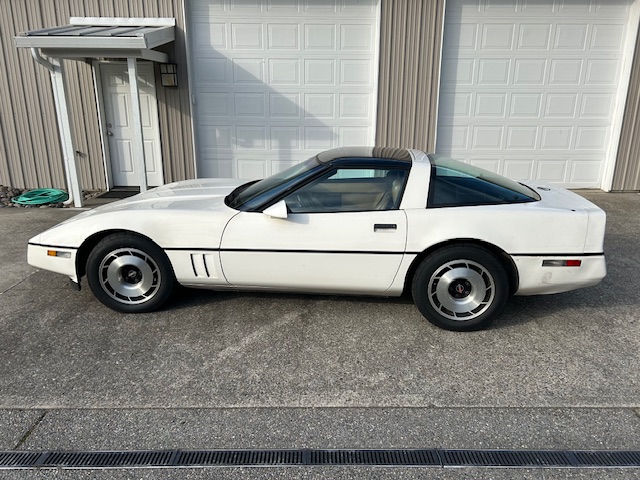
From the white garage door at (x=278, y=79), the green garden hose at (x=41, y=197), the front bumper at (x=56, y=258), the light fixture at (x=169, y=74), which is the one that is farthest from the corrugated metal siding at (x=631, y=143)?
the green garden hose at (x=41, y=197)

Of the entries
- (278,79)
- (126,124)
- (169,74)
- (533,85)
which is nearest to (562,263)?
(533,85)

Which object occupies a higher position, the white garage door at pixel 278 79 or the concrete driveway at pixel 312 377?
the white garage door at pixel 278 79

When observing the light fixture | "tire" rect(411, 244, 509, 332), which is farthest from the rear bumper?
the light fixture

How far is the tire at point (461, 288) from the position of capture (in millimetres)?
3566

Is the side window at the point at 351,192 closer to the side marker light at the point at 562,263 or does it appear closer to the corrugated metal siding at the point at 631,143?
the side marker light at the point at 562,263

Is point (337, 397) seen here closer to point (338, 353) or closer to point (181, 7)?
point (338, 353)

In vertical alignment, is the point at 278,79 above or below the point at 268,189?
above

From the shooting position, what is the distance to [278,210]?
3596 mm

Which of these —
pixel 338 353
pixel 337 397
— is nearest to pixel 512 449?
pixel 337 397

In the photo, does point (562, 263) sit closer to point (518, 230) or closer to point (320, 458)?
point (518, 230)

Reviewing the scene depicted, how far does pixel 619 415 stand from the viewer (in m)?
2.74

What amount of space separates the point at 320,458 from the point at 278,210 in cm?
179

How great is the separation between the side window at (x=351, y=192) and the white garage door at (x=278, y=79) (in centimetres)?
484

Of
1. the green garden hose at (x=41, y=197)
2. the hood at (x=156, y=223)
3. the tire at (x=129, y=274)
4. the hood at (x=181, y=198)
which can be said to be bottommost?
the green garden hose at (x=41, y=197)
